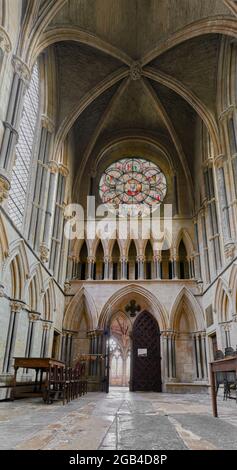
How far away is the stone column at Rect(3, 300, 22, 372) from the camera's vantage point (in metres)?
9.37

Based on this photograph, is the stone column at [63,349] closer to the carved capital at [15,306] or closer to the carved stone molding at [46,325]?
the carved stone molding at [46,325]

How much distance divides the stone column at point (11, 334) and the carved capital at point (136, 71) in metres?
11.8

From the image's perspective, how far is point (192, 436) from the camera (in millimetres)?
3434

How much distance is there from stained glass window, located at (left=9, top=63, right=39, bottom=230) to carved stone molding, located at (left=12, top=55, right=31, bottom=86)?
1859 mm

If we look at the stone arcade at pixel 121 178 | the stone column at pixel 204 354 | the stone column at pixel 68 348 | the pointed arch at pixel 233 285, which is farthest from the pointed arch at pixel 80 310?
the pointed arch at pixel 233 285

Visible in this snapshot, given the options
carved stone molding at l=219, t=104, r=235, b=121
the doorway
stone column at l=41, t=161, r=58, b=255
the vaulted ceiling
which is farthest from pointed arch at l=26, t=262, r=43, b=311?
the doorway

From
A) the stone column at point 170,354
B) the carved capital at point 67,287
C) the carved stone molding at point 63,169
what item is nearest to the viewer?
the stone column at point 170,354

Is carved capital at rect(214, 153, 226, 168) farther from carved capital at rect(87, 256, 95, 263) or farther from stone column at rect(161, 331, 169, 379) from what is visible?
stone column at rect(161, 331, 169, 379)

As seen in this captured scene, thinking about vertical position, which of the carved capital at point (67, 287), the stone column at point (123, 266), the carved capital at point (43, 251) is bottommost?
the carved capital at point (67, 287)

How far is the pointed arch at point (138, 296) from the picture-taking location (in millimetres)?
16047

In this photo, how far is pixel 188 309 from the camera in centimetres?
1645

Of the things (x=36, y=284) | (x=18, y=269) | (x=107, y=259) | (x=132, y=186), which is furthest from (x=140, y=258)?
(x=18, y=269)
